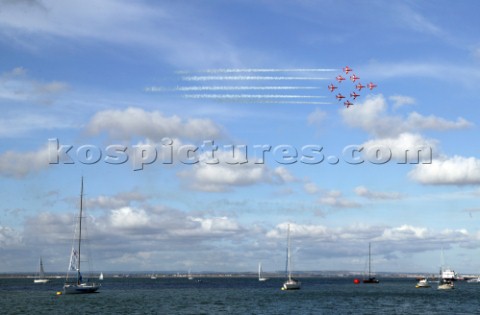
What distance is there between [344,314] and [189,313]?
104 feet

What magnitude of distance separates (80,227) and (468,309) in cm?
10338

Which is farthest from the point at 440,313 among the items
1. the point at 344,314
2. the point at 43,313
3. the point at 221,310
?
the point at 43,313

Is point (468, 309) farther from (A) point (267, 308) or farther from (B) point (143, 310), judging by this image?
(B) point (143, 310)

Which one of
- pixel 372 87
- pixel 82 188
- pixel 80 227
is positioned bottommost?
pixel 80 227

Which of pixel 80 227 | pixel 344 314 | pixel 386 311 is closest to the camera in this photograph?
pixel 344 314

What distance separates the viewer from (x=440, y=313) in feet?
411


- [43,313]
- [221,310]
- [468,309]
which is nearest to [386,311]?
[468,309]

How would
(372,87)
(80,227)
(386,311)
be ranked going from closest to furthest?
(372,87)
(386,311)
(80,227)

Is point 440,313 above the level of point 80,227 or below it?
below

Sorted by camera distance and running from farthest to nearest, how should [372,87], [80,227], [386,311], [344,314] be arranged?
[80,227] < [386,311] < [344,314] < [372,87]

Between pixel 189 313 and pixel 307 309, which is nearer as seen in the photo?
pixel 189 313

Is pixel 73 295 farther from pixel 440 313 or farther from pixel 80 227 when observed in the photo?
pixel 440 313

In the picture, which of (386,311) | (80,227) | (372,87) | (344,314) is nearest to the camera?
(372,87)

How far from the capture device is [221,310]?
131875 mm
